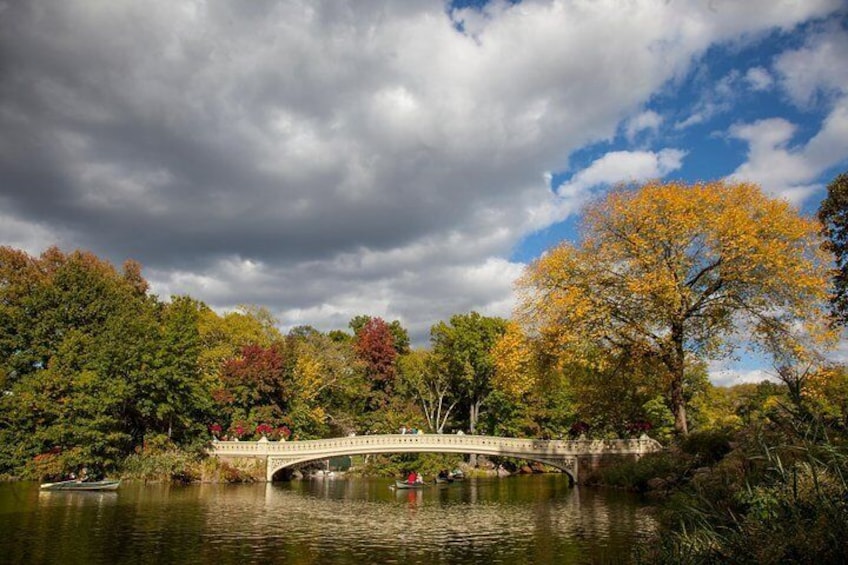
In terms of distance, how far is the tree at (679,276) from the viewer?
89.6ft

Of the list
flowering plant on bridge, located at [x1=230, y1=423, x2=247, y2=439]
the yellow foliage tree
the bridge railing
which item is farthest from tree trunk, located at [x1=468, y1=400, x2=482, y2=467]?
flowering plant on bridge, located at [x1=230, y1=423, x2=247, y2=439]

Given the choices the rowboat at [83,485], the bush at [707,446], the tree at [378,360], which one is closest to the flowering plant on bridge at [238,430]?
the rowboat at [83,485]

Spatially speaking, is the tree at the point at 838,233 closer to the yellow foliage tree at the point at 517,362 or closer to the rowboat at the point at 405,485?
the yellow foliage tree at the point at 517,362

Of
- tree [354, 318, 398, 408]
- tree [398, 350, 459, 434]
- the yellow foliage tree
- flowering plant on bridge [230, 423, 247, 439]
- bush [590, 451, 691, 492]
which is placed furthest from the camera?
tree [354, 318, 398, 408]

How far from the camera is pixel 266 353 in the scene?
157 ft

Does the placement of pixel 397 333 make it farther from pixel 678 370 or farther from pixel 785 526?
pixel 785 526

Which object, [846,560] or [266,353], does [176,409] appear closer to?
[266,353]

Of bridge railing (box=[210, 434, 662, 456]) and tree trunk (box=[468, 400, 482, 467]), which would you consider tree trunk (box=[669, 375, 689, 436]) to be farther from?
tree trunk (box=[468, 400, 482, 467])

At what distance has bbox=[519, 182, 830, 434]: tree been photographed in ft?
89.6

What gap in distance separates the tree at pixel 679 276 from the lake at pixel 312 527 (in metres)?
8.06

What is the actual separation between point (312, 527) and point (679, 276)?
19612 mm

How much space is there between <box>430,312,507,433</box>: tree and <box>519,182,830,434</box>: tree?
2780 centimetres

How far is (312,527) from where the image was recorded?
22.2 metres

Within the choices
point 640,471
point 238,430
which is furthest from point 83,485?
point 640,471
